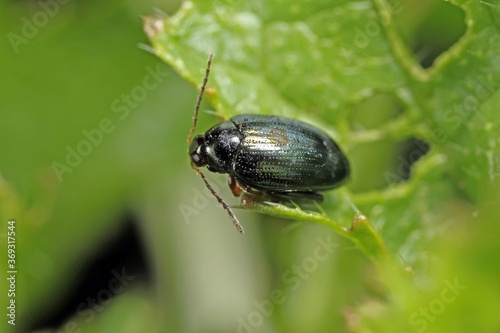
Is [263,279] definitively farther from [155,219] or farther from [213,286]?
[155,219]

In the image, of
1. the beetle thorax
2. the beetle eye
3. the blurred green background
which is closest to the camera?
the beetle thorax

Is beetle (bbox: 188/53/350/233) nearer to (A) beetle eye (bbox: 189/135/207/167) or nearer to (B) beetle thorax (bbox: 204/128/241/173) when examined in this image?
(B) beetle thorax (bbox: 204/128/241/173)

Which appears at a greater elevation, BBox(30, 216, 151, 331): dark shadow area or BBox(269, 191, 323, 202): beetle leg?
BBox(269, 191, 323, 202): beetle leg

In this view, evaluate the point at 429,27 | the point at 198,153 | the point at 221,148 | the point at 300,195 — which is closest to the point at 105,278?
the point at 198,153

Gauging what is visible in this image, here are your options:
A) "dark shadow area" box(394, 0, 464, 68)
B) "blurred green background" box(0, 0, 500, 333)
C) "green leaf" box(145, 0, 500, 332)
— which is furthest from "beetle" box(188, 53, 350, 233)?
"dark shadow area" box(394, 0, 464, 68)

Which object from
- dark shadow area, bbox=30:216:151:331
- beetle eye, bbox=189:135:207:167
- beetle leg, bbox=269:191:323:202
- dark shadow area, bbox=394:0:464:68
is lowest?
dark shadow area, bbox=30:216:151:331

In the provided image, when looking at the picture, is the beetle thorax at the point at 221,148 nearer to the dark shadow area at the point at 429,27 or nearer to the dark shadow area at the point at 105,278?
the dark shadow area at the point at 105,278

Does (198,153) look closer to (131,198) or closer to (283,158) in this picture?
(283,158)

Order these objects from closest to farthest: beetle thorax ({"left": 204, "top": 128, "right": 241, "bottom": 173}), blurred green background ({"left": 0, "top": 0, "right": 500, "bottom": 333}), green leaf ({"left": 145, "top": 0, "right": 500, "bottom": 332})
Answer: green leaf ({"left": 145, "top": 0, "right": 500, "bottom": 332}) < beetle thorax ({"left": 204, "top": 128, "right": 241, "bottom": 173}) < blurred green background ({"left": 0, "top": 0, "right": 500, "bottom": 333})
